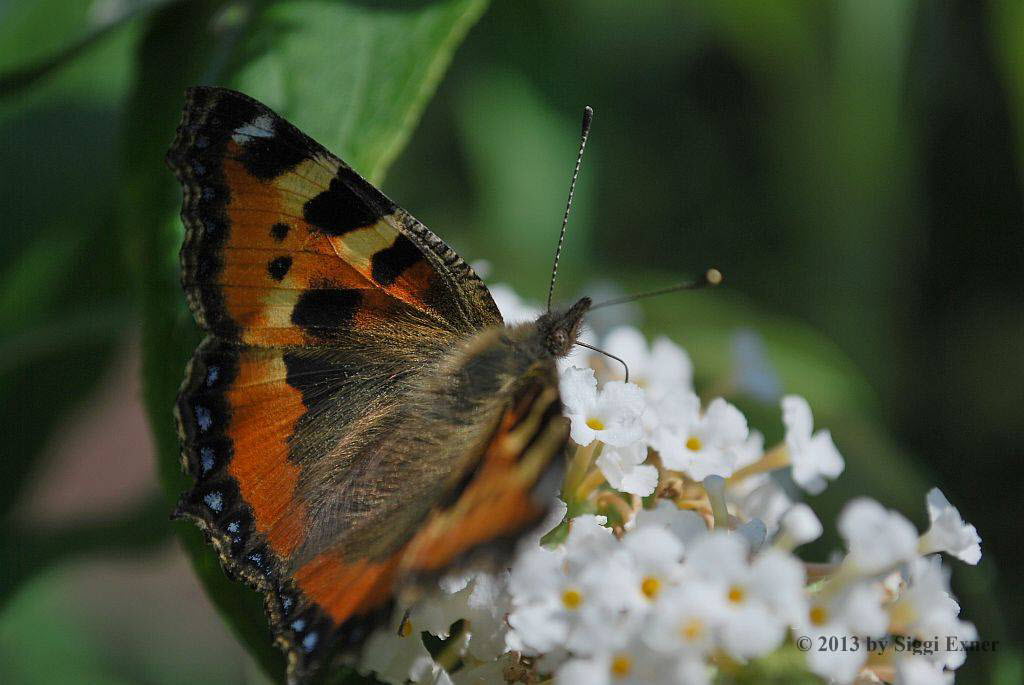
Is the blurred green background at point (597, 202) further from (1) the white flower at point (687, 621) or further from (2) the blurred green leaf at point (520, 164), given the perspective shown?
(1) the white flower at point (687, 621)

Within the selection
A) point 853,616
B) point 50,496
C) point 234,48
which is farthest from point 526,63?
point 50,496

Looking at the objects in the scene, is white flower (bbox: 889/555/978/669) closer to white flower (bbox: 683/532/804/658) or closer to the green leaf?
white flower (bbox: 683/532/804/658)

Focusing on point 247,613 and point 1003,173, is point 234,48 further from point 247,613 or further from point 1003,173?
point 1003,173

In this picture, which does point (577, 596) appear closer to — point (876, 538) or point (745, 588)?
point (745, 588)

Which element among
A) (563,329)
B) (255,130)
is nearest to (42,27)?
(255,130)

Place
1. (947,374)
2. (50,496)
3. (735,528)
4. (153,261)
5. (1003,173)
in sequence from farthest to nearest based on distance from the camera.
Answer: (50,496)
(1003,173)
(947,374)
(153,261)
(735,528)

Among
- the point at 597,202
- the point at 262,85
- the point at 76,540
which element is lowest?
the point at 76,540
